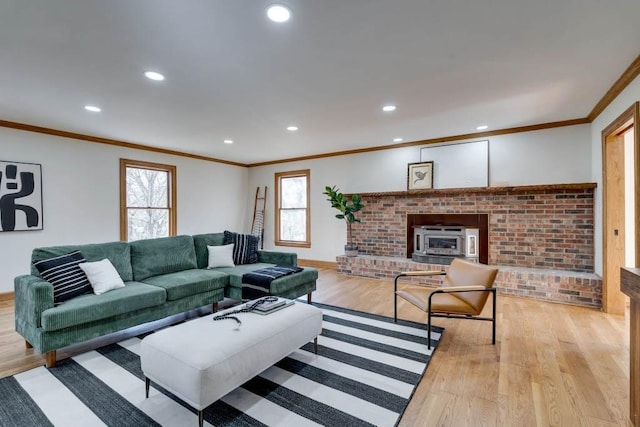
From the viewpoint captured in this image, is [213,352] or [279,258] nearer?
[213,352]

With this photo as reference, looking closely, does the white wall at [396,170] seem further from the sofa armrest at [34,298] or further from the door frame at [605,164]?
the sofa armrest at [34,298]

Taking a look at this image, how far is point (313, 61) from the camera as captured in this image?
2531 mm

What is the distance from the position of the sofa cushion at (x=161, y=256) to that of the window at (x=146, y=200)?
216 cm

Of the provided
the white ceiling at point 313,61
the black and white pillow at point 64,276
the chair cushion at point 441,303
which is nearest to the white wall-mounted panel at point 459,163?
the white ceiling at point 313,61

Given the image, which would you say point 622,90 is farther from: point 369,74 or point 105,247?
point 105,247

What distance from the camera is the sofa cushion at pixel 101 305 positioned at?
2.35 m

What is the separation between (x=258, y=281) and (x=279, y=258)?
0.88 m

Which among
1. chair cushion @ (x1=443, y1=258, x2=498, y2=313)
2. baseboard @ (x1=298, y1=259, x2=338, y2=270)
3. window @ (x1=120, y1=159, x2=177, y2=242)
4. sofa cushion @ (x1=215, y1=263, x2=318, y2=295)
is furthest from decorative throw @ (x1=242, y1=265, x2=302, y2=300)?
Answer: window @ (x1=120, y1=159, x2=177, y2=242)

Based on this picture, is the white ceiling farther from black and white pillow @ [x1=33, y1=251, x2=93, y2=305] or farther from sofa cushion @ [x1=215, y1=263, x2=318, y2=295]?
sofa cushion @ [x1=215, y1=263, x2=318, y2=295]

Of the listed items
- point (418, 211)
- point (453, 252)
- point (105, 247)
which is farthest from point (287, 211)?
point (105, 247)

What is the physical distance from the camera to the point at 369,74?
9.12ft

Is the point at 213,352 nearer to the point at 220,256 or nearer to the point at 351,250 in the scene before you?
the point at 220,256

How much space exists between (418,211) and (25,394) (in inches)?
205

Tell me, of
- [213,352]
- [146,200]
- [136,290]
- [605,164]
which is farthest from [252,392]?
[146,200]
